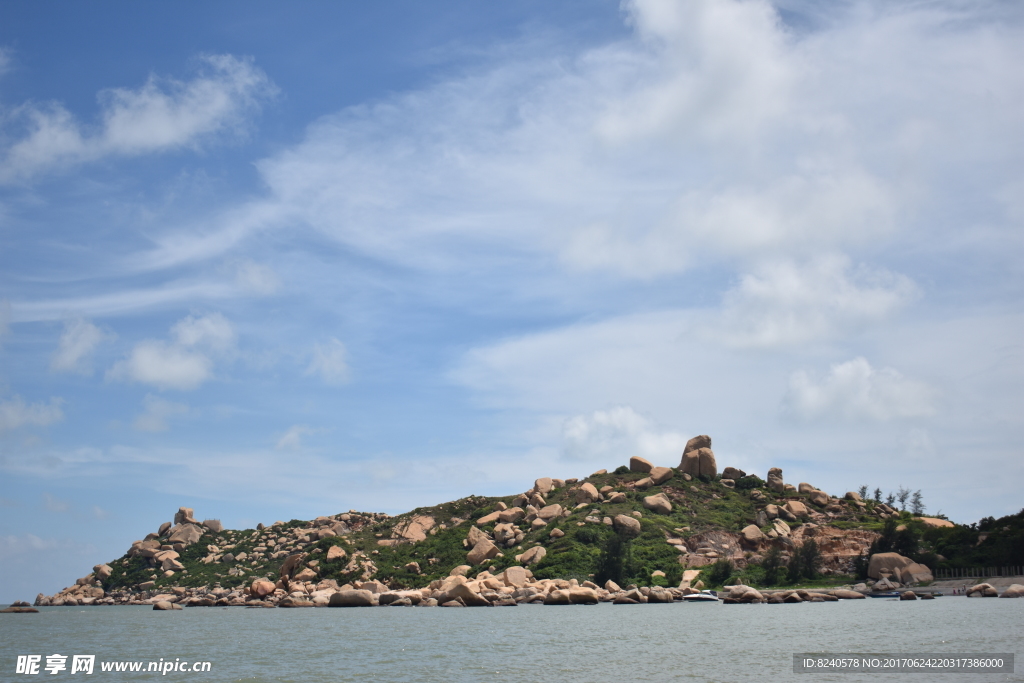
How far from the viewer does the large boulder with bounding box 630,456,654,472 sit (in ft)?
389

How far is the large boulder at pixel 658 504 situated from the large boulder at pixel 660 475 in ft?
28.8

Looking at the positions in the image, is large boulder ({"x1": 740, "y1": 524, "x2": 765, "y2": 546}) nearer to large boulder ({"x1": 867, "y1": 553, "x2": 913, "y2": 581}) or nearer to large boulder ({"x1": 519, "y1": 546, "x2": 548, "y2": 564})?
large boulder ({"x1": 867, "y1": 553, "x2": 913, "y2": 581})

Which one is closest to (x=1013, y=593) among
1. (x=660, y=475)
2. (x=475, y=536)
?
(x=660, y=475)

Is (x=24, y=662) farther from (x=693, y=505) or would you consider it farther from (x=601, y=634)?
(x=693, y=505)

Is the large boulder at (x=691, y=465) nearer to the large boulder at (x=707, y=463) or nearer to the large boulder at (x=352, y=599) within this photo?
the large boulder at (x=707, y=463)

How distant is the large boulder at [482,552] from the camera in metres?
92.6

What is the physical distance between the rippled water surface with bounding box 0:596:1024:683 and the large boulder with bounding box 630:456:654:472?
197 feet

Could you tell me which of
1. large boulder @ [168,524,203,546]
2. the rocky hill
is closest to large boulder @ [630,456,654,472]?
the rocky hill

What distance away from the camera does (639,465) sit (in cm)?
11912

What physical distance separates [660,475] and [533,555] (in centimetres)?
3101

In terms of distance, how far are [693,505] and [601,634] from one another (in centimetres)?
6783

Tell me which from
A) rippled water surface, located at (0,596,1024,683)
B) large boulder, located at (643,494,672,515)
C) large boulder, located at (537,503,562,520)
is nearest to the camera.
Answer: rippled water surface, located at (0,596,1024,683)

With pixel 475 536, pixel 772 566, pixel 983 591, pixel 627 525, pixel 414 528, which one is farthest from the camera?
pixel 414 528

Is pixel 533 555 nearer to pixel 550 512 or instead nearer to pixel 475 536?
pixel 475 536
